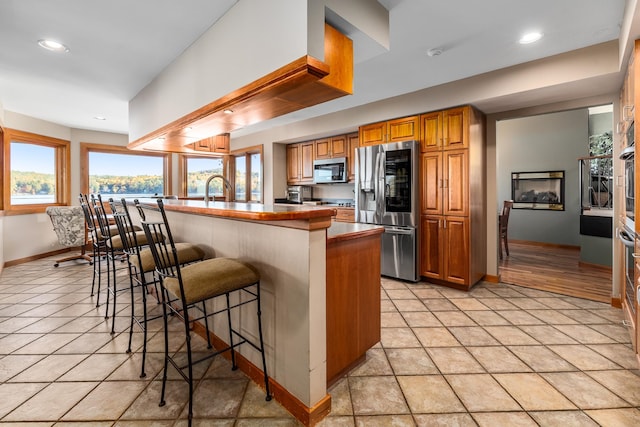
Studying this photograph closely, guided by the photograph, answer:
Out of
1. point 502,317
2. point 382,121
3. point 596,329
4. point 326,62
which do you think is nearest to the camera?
point 326,62

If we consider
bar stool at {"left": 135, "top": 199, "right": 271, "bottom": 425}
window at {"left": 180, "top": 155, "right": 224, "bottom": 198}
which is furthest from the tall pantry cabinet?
window at {"left": 180, "top": 155, "right": 224, "bottom": 198}

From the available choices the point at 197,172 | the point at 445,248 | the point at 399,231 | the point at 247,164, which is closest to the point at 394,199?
the point at 399,231

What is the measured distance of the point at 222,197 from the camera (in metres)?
7.29

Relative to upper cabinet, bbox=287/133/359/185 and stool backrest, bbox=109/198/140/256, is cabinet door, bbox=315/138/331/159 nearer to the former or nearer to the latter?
upper cabinet, bbox=287/133/359/185

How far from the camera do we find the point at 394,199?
3945mm

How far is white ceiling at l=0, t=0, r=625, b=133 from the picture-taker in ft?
7.04

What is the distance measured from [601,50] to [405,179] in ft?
6.87

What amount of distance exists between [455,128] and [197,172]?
566 centimetres

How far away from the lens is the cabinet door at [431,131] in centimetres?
367

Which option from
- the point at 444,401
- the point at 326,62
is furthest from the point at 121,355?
the point at 326,62

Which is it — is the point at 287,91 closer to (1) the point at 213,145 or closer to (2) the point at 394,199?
(2) the point at 394,199

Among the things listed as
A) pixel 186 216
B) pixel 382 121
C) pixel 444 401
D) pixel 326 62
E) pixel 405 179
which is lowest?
pixel 444 401

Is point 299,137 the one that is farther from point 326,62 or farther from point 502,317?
point 502,317

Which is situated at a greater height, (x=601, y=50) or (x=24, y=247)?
(x=601, y=50)
